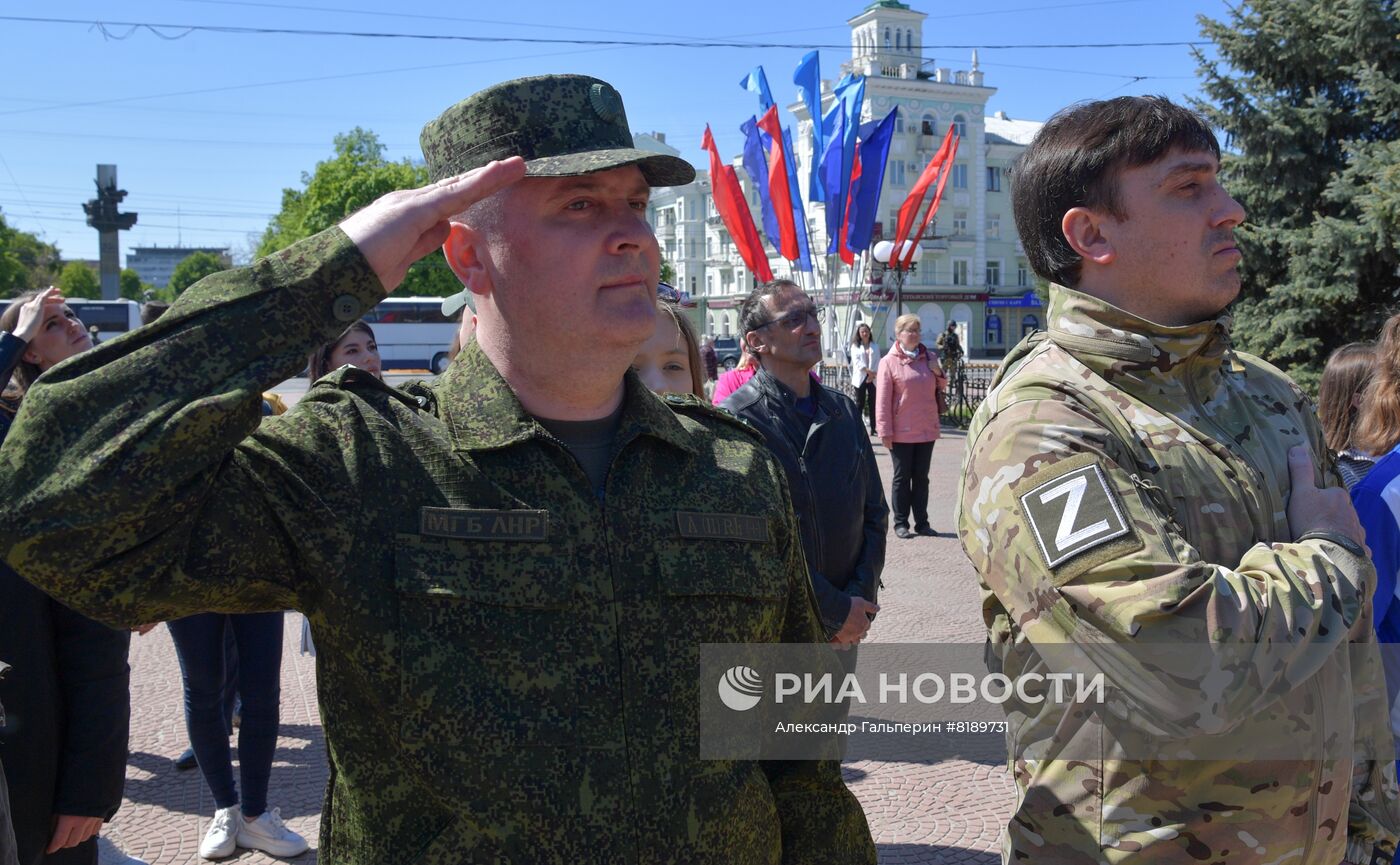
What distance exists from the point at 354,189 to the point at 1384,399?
49043 mm

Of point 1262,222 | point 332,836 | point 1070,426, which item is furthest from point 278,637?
point 1262,222

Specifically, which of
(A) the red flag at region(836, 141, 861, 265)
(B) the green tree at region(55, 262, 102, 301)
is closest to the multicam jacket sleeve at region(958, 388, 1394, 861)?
(A) the red flag at region(836, 141, 861, 265)

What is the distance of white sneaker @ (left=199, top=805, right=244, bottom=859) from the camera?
3.92m

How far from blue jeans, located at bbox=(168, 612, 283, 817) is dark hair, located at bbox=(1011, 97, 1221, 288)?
10.6ft

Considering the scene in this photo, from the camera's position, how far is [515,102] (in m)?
1.86

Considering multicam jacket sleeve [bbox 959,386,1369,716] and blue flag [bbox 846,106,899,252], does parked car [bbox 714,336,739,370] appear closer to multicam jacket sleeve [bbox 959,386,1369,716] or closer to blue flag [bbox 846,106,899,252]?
blue flag [bbox 846,106,899,252]

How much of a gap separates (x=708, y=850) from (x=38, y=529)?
1.06m

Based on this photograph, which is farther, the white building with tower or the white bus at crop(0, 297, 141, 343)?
the white building with tower

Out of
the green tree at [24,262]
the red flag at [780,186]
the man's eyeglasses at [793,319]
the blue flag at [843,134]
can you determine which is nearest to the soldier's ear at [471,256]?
the man's eyeglasses at [793,319]

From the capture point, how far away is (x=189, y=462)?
4.51ft

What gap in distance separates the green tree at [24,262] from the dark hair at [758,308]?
47.3m

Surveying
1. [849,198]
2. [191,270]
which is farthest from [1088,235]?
[191,270]

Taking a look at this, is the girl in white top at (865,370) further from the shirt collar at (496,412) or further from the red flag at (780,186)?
the shirt collar at (496,412)

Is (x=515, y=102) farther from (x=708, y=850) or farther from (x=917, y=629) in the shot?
(x=917, y=629)
